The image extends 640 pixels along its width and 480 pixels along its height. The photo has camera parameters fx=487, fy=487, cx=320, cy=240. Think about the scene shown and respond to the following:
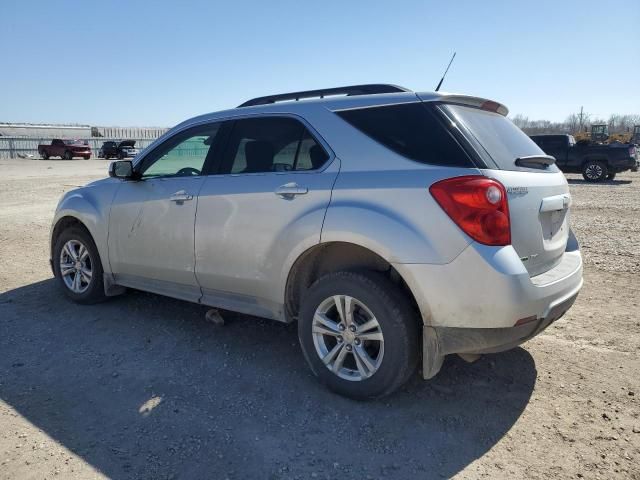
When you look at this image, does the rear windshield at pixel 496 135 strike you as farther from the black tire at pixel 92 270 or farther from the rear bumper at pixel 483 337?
the black tire at pixel 92 270

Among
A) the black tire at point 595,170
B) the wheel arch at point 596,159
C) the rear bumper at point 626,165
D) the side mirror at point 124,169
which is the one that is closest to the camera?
the side mirror at point 124,169

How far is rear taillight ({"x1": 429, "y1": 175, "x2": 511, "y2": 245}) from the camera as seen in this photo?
265 centimetres

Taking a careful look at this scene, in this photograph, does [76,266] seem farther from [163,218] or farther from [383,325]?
[383,325]

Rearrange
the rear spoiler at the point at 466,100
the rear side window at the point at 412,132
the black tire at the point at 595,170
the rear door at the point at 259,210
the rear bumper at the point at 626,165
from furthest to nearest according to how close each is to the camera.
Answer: the black tire at the point at 595,170 → the rear bumper at the point at 626,165 → the rear door at the point at 259,210 → the rear spoiler at the point at 466,100 → the rear side window at the point at 412,132

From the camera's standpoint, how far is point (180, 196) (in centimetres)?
399

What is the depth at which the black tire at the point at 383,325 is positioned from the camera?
2.90 metres

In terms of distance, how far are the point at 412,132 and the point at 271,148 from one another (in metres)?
1.12

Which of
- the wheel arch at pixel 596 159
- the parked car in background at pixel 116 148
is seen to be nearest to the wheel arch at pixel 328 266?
the wheel arch at pixel 596 159

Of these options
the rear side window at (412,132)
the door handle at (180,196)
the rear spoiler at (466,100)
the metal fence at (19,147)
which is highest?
the rear spoiler at (466,100)

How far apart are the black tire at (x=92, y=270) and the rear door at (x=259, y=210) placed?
1552 mm

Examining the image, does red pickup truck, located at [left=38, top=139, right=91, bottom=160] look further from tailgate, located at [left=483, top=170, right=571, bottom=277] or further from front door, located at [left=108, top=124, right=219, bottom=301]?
tailgate, located at [left=483, top=170, right=571, bottom=277]

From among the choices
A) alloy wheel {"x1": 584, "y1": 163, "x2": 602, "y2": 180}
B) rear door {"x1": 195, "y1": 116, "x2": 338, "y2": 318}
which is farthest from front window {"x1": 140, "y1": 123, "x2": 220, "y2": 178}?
alloy wheel {"x1": 584, "y1": 163, "x2": 602, "y2": 180}

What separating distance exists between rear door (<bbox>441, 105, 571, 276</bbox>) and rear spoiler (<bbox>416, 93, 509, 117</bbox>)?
0.05m

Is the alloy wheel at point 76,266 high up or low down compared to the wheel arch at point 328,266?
down
